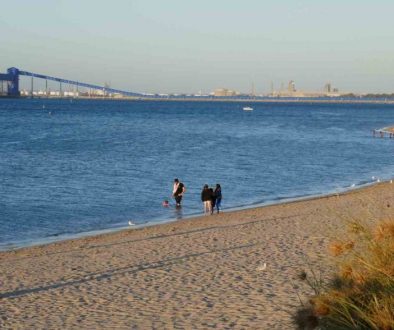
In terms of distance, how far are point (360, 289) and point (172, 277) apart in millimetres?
5579

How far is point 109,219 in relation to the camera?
1969 centimetres

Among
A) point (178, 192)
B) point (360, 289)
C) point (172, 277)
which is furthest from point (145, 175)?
point (360, 289)

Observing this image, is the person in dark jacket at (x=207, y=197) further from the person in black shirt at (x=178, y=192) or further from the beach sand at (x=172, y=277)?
the beach sand at (x=172, y=277)

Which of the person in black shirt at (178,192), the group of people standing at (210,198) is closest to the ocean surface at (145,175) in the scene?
the person in black shirt at (178,192)

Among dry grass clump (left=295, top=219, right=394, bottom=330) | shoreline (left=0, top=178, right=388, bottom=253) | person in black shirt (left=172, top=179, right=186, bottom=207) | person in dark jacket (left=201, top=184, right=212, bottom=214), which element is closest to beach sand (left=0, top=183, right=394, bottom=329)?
dry grass clump (left=295, top=219, right=394, bottom=330)

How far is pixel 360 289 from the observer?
5.31m

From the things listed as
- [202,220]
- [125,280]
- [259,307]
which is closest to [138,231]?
[202,220]

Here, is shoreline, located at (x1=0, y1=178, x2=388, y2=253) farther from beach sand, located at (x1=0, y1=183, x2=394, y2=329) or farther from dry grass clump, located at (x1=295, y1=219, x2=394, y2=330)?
dry grass clump, located at (x1=295, y1=219, x2=394, y2=330)

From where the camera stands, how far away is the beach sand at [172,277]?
329 inches

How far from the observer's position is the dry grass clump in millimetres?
4996

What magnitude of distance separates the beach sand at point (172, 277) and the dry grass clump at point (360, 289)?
0.46m

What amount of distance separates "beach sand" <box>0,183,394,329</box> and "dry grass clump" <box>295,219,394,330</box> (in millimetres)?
457

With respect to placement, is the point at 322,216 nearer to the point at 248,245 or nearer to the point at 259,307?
the point at 248,245

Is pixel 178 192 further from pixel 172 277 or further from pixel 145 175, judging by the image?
pixel 172 277
